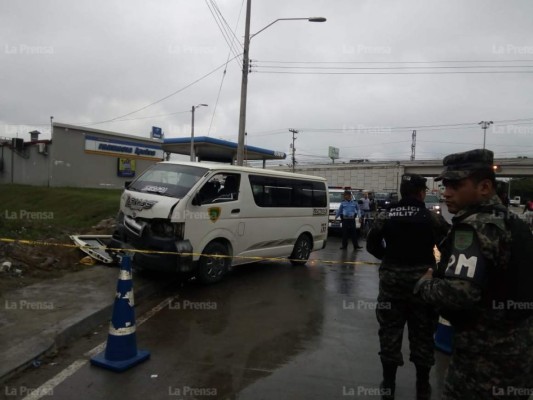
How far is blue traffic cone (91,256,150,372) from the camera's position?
4094 millimetres

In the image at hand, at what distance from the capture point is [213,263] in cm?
739

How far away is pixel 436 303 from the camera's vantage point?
206 centimetres

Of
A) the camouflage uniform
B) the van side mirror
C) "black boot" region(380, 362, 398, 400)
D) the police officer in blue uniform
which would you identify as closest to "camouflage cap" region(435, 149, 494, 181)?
the camouflage uniform

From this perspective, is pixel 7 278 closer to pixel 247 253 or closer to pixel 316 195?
pixel 247 253

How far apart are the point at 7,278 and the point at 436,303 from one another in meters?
6.75

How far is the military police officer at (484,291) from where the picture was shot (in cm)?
192

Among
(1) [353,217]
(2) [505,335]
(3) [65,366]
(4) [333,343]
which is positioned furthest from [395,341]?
(1) [353,217]

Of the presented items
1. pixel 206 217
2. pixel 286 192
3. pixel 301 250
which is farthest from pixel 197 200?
pixel 301 250

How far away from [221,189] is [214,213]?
57 cm

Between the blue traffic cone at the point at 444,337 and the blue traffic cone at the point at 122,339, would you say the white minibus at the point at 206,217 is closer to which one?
the blue traffic cone at the point at 122,339

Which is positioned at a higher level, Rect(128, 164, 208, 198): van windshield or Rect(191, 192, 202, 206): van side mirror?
Rect(128, 164, 208, 198): van windshield

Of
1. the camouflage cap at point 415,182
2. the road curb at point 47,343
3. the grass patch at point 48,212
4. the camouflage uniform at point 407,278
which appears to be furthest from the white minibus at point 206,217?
the camouflage cap at point 415,182

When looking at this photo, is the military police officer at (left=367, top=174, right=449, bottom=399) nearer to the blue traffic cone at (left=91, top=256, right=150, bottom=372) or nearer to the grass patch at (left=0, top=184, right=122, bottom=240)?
the blue traffic cone at (left=91, top=256, right=150, bottom=372)

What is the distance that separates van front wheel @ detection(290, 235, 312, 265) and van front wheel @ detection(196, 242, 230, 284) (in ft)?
7.64
